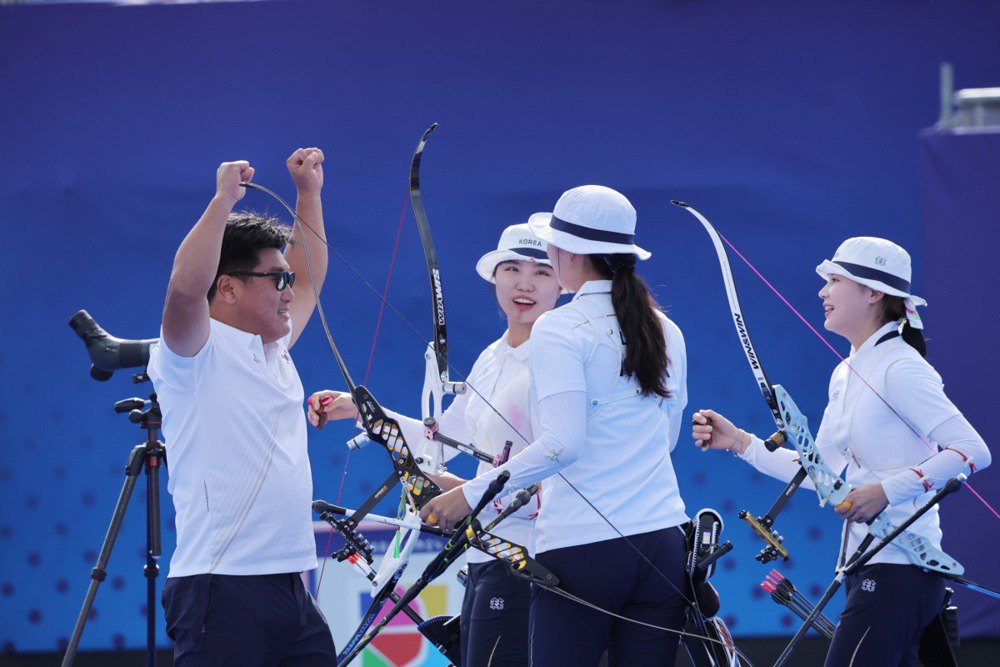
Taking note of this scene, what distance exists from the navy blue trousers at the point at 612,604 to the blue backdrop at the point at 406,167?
2.57 m

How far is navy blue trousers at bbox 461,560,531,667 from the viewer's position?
9.51 feet

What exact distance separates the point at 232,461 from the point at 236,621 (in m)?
0.33

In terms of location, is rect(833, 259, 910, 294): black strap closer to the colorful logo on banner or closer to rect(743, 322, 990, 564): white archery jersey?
rect(743, 322, 990, 564): white archery jersey

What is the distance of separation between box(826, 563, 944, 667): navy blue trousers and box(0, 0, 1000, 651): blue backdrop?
6.70ft

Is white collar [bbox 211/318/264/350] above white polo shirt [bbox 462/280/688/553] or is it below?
above

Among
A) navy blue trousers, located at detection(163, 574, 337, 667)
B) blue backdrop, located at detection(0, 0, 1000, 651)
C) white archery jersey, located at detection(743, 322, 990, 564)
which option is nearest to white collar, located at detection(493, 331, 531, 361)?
white archery jersey, located at detection(743, 322, 990, 564)

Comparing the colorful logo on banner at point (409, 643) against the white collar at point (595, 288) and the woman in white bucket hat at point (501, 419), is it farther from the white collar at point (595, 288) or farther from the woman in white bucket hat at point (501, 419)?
the white collar at point (595, 288)

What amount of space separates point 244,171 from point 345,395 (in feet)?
2.91

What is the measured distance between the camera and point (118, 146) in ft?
16.9

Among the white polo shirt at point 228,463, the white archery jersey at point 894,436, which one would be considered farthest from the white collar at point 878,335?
the white polo shirt at point 228,463

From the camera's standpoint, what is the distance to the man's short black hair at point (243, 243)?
254 cm

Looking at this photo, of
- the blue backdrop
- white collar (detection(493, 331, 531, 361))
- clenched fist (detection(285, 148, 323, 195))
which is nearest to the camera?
clenched fist (detection(285, 148, 323, 195))

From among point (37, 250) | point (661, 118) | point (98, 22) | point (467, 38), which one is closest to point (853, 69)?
point (661, 118)

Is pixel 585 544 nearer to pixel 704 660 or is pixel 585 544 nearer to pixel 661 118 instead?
pixel 704 660
